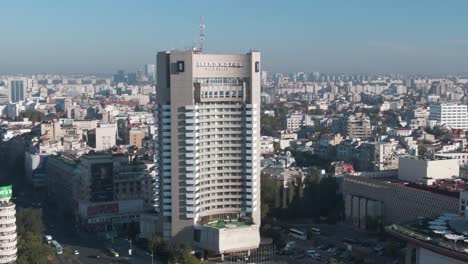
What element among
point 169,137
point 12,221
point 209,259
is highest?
point 169,137

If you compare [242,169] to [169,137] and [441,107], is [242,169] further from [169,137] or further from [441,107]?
[441,107]

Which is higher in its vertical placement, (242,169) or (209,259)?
(242,169)

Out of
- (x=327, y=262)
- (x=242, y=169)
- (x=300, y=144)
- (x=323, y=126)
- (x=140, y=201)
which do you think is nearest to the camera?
(x=327, y=262)

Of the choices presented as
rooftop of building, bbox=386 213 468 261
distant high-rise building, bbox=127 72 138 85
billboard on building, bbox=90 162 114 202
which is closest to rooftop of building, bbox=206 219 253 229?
rooftop of building, bbox=386 213 468 261

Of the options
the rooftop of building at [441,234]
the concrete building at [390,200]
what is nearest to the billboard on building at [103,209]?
the concrete building at [390,200]

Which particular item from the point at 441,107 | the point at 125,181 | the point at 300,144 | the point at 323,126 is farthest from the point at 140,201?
the point at 441,107

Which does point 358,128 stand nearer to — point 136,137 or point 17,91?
point 136,137

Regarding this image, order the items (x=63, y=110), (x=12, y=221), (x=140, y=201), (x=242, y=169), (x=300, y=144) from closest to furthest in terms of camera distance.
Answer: (x=12, y=221)
(x=242, y=169)
(x=140, y=201)
(x=300, y=144)
(x=63, y=110)

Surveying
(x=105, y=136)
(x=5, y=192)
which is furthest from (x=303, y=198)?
(x=105, y=136)
